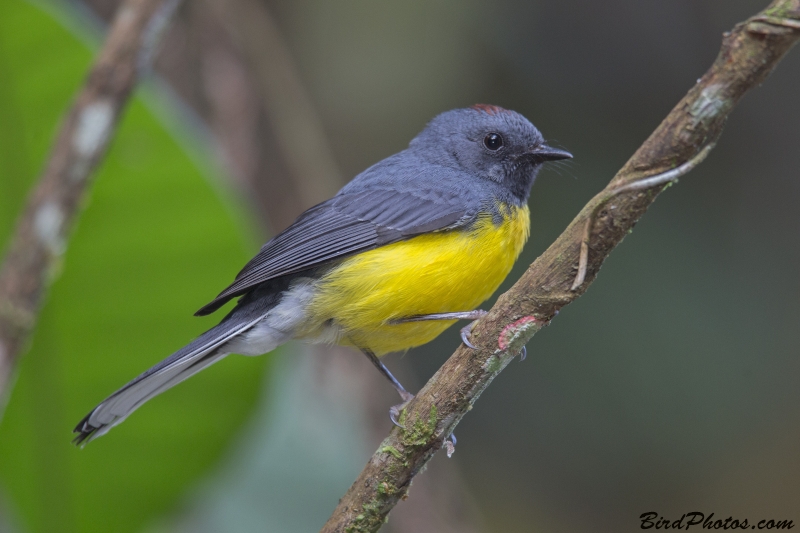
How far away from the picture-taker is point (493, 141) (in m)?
3.82

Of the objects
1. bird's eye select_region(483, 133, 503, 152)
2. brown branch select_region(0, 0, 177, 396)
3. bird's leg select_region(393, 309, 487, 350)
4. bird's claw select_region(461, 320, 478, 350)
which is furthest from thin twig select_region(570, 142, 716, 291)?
brown branch select_region(0, 0, 177, 396)

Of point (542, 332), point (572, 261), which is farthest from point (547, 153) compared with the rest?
point (542, 332)

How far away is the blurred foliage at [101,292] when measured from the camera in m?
3.35

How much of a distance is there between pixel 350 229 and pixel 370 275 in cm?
30

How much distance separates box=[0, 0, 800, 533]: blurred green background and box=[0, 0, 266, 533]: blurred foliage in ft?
0.08

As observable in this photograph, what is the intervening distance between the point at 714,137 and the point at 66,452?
2.94 metres

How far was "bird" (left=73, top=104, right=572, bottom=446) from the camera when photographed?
10.3 ft

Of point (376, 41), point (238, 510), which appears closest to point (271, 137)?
point (376, 41)

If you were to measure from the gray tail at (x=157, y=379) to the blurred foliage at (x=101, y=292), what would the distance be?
397 millimetres

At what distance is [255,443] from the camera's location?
401 cm

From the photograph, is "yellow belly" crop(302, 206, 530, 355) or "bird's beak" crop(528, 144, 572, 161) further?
"bird's beak" crop(528, 144, 572, 161)

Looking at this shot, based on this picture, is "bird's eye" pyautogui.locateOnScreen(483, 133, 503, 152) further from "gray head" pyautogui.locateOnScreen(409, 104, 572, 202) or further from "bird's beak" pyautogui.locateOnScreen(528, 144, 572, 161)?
"bird's beak" pyautogui.locateOnScreen(528, 144, 572, 161)

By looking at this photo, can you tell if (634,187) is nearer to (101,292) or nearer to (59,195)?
(59,195)

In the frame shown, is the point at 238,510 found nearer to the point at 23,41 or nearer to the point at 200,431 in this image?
the point at 200,431
